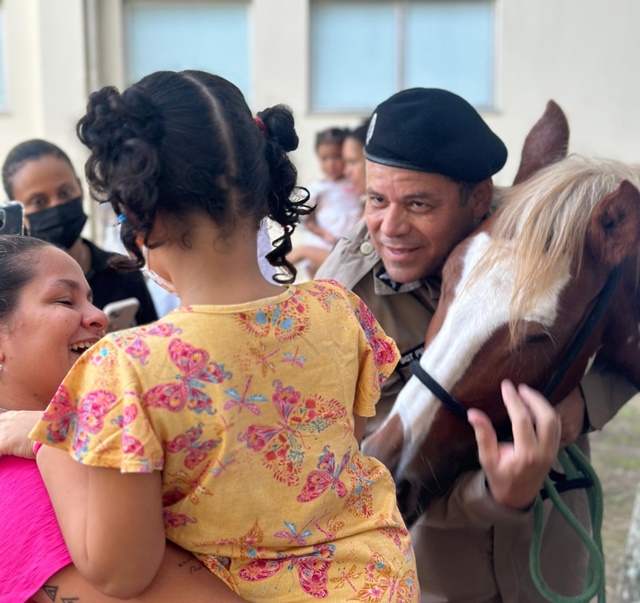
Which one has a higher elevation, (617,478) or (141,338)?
(141,338)

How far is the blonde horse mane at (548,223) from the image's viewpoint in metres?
1.55

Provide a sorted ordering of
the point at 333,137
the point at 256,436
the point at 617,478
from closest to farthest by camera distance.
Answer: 1. the point at 256,436
2. the point at 617,478
3. the point at 333,137

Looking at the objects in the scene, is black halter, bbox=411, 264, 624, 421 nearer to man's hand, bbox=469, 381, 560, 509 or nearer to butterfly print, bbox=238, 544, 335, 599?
man's hand, bbox=469, 381, 560, 509

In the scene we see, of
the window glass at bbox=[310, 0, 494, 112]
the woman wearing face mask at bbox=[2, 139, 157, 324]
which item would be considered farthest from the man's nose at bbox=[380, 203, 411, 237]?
the window glass at bbox=[310, 0, 494, 112]

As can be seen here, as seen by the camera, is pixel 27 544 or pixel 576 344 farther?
pixel 576 344

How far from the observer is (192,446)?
3.40 feet

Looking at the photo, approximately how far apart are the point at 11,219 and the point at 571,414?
143 cm

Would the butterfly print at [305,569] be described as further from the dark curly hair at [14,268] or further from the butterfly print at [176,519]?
the dark curly hair at [14,268]

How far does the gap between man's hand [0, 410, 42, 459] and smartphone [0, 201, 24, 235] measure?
86 cm

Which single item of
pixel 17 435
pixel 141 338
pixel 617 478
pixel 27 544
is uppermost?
pixel 141 338

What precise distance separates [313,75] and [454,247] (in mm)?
7358

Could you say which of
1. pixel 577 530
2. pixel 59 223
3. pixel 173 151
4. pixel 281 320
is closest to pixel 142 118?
pixel 173 151

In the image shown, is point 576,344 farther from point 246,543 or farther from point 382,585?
point 246,543

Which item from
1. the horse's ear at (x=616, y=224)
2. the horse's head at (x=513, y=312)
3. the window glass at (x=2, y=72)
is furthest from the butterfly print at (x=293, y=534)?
the window glass at (x=2, y=72)
